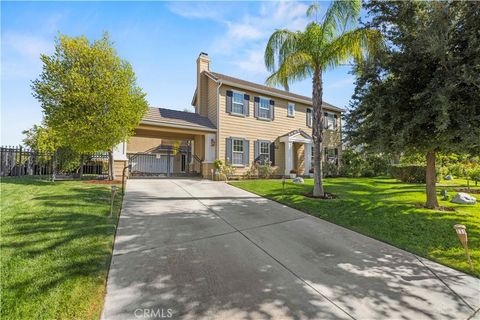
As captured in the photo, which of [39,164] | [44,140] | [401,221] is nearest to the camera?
A: [401,221]

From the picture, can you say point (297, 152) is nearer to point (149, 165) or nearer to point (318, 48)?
point (318, 48)

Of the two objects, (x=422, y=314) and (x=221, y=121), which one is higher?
(x=221, y=121)

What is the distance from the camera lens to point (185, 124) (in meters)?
14.4

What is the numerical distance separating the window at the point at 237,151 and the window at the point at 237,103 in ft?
6.40

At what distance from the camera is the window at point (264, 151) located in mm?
16688

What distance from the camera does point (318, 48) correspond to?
9180mm

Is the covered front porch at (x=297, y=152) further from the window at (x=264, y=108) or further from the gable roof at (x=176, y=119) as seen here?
the gable roof at (x=176, y=119)

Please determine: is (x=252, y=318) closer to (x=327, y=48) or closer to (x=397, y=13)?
(x=397, y=13)

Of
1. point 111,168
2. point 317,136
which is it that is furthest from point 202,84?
point 317,136

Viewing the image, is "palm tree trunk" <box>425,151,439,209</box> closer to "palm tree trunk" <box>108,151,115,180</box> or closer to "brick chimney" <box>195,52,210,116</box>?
"palm tree trunk" <box>108,151,115,180</box>

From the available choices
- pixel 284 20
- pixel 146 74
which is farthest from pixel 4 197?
pixel 284 20

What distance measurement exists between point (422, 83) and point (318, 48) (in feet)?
12.7

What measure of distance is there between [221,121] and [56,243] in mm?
11873

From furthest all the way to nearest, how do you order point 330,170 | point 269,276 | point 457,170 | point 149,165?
point 149,165 < point 330,170 < point 457,170 < point 269,276
